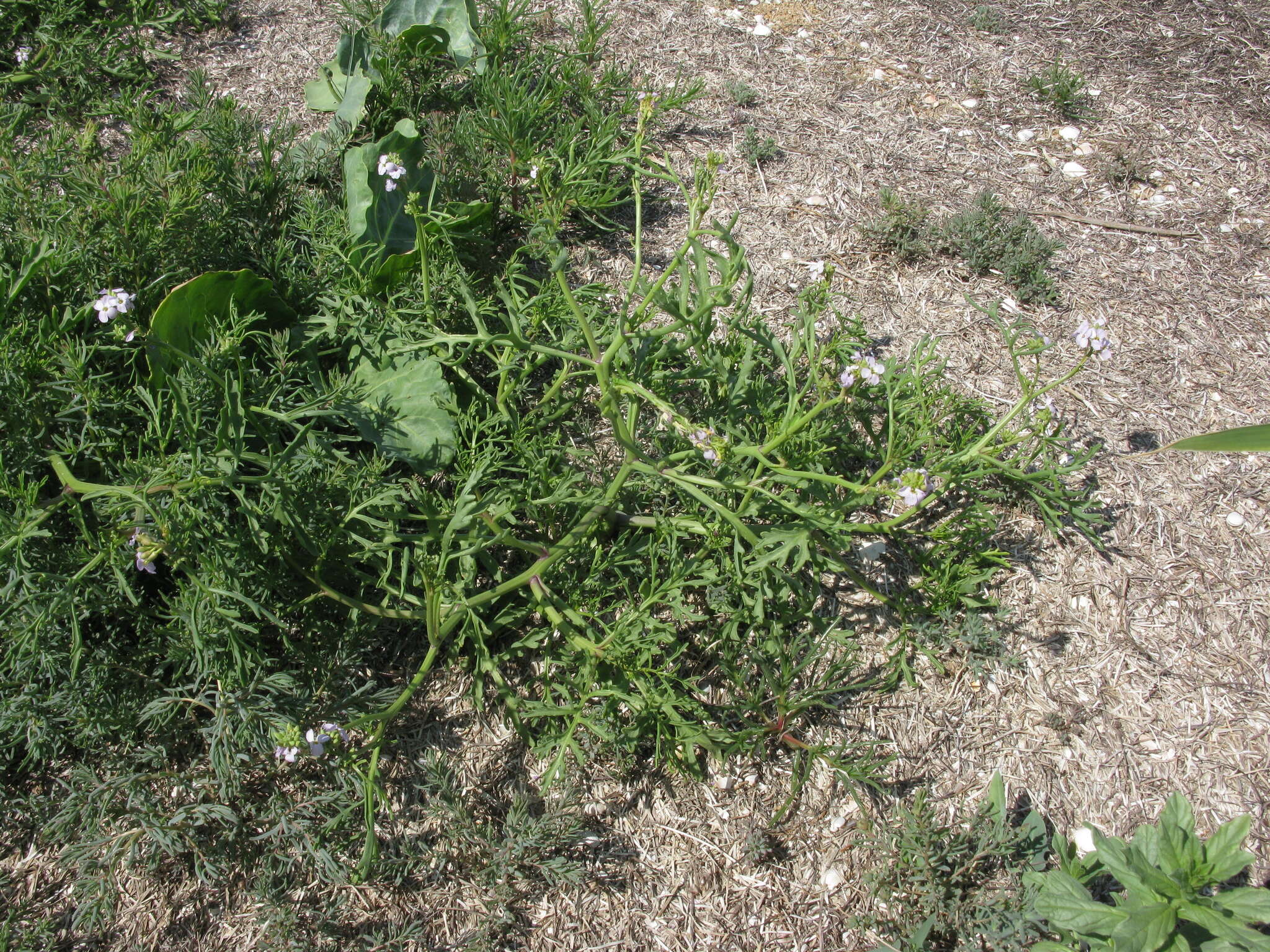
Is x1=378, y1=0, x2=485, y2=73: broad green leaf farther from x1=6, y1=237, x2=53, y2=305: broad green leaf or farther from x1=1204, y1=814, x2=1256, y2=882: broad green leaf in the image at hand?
x1=1204, y1=814, x2=1256, y2=882: broad green leaf

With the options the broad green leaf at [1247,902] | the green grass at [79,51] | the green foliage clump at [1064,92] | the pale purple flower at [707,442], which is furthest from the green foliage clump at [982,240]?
the green grass at [79,51]

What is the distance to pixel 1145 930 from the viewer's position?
1909mm

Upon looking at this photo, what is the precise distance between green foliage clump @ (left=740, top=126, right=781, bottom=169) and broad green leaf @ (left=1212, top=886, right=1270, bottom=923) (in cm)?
279

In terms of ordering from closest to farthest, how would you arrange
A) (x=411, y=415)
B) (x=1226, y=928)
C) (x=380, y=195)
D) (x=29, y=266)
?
(x=1226, y=928), (x=29, y=266), (x=411, y=415), (x=380, y=195)

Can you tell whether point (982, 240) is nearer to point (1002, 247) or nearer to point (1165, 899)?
point (1002, 247)

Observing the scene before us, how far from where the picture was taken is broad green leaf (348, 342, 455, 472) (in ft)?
8.31

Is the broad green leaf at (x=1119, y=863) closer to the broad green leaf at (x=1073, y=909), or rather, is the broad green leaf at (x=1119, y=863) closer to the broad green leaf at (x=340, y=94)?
the broad green leaf at (x=1073, y=909)

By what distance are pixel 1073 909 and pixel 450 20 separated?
3527mm

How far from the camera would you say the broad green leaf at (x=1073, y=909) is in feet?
6.37

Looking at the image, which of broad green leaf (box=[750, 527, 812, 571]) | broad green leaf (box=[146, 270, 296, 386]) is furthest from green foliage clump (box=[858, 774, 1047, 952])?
broad green leaf (box=[146, 270, 296, 386])

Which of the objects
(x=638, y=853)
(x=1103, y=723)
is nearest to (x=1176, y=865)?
(x=1103, y=723)

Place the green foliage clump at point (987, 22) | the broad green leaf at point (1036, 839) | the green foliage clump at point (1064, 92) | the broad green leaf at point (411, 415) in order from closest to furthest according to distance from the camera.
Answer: the broad green leaf at point (1036, 839) < the broad green leaf at point (411, 415) < the green foliage clump at point (1064, 92) < the green foliage clump at point (987, 22)

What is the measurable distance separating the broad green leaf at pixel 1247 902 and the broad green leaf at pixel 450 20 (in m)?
3.46

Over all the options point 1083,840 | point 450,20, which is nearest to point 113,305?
point 450,20
